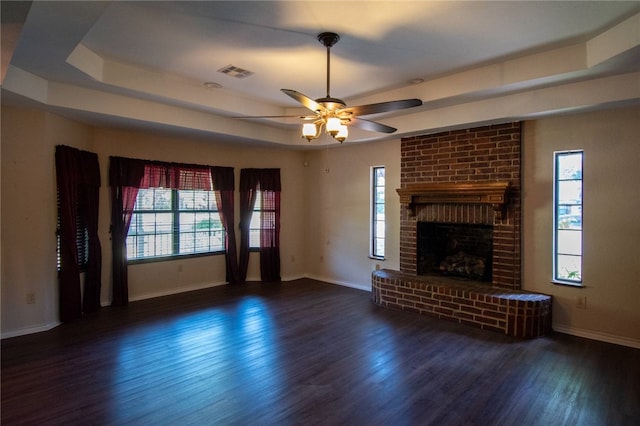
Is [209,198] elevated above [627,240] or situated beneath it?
elevated above

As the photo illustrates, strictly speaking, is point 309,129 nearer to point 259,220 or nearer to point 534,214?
point 534,214

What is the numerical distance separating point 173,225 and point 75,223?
4.98 ft

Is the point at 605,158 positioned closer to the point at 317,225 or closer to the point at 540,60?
the point at 540,60

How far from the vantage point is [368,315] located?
482 cm

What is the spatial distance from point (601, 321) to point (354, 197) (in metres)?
3.81

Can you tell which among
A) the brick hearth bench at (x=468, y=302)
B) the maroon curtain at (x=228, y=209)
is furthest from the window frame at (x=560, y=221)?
the maroon curtain at (x=228, y=209)

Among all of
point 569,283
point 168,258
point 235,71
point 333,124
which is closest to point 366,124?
point 333,124

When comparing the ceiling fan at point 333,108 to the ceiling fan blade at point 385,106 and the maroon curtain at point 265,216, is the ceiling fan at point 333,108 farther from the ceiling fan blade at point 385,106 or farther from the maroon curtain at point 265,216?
the maroon curtain at point 265,216

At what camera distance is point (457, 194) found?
4941 millimetres

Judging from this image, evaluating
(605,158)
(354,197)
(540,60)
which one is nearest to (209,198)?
(354,197)

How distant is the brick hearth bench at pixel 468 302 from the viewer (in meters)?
4.04

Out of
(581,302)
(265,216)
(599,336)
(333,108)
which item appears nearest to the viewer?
(333,108)

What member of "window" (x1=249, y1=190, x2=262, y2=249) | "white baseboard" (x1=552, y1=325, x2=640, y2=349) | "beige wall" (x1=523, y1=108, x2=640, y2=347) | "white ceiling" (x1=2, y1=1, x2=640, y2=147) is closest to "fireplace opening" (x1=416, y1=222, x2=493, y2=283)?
"beige wall" (x1=523, y1=108, x2=640, y2=347)

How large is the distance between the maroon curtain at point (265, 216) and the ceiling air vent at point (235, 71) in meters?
2.64
